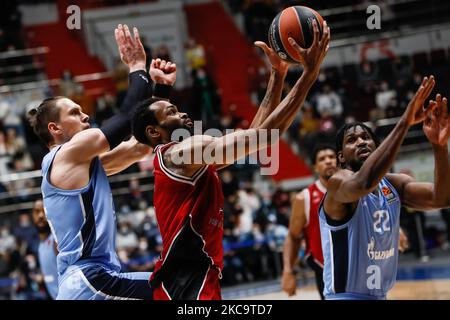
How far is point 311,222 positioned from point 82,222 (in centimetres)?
281

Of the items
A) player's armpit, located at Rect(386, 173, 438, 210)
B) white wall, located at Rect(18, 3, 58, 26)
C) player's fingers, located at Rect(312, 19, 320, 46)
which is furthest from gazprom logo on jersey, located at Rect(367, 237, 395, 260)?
white wall, located at Rect(18, 3, 58, 26)

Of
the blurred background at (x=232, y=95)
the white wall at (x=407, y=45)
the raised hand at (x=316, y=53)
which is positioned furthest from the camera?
the white wall at (x=407, y=45)

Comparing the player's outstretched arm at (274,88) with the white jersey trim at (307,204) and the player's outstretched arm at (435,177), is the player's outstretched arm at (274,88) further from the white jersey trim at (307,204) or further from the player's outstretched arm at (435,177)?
the white jersey trim at (307,204)

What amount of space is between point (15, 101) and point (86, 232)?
10.4 meters

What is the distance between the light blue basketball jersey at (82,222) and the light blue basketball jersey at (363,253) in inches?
52.3

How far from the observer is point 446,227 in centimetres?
1267

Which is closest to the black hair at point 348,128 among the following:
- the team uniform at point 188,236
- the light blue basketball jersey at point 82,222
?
the team uniform at point 188,236

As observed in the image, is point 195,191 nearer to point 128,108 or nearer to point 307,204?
point 128,108

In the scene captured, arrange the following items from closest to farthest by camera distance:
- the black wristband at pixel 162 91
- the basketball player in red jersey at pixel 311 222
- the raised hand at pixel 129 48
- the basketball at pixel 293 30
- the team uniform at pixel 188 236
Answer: the team uniform at pixel 188 236 < the basketball at pixel 293 30 < the black wristband at pixel 162 91 < the raised hand at pixel 129 48 < the basketball player in red jersey at pixel 311 222

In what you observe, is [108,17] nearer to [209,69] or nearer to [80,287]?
[209,69]

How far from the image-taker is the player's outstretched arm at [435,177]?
4098 millimetres

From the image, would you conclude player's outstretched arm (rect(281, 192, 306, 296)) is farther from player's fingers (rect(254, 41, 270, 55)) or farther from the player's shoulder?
player's fingers (rect(254, 41, 270, 55))

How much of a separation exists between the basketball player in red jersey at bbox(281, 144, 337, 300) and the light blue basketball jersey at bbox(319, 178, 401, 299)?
2141mm

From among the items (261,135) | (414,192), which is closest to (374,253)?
(414,192)
